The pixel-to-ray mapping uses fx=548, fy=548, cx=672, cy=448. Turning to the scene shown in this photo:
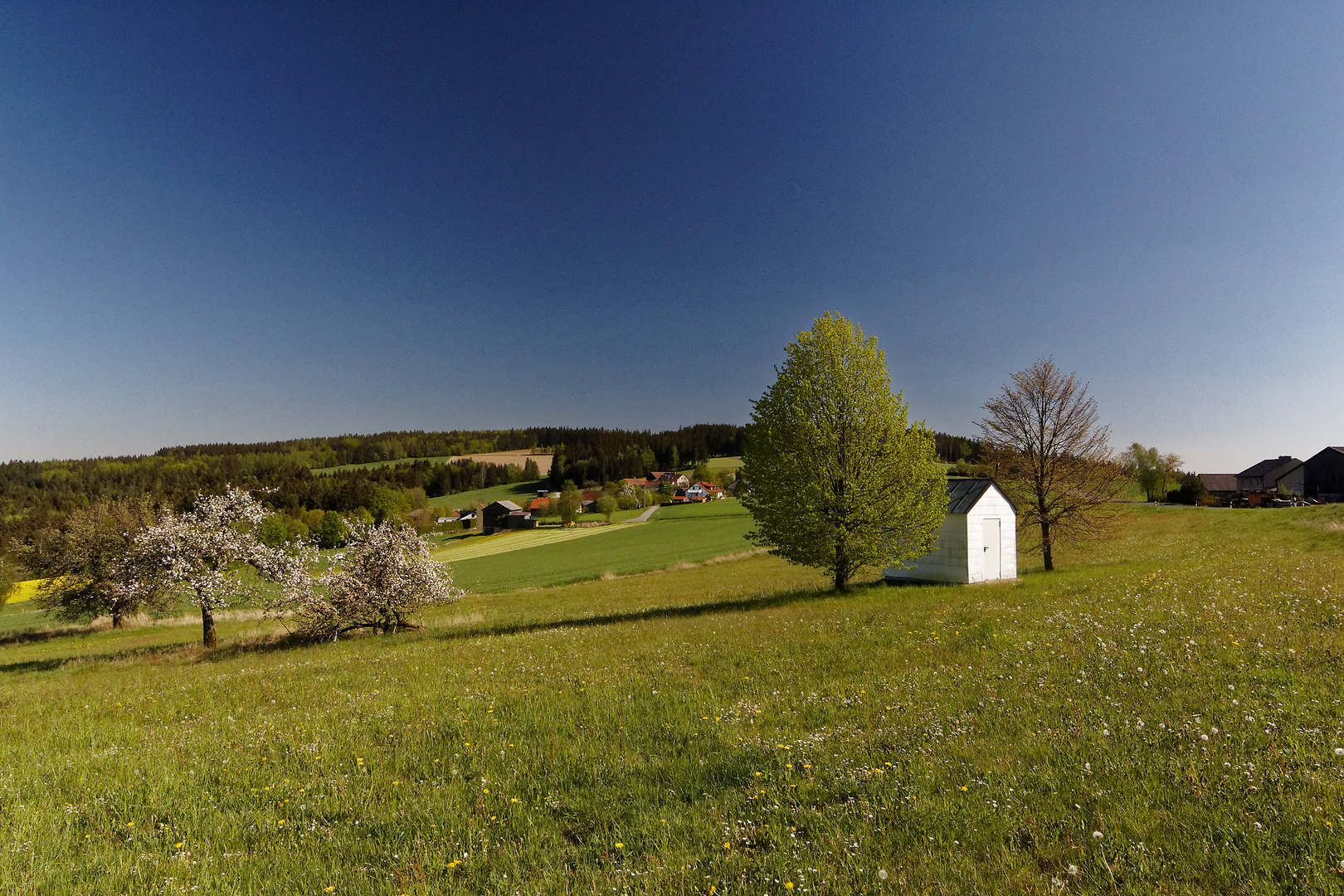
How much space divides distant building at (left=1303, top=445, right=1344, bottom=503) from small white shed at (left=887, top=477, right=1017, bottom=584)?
89.3 m

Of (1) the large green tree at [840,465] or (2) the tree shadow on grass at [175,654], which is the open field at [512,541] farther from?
(1) the large green tree at [840,465]

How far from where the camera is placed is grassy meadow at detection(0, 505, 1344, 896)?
4.83 meters

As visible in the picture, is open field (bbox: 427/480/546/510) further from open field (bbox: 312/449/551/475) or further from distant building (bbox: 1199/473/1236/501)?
distant building (bbox: 1199/473/1236/501)

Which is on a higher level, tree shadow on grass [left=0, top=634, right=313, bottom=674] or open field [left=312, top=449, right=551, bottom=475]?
open field [left=312, top=449, right=551, bottom=475]

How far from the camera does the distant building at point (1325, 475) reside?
79.6 metres

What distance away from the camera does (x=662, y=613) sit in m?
24.4

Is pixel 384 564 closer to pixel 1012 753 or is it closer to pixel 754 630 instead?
pixel 754 630

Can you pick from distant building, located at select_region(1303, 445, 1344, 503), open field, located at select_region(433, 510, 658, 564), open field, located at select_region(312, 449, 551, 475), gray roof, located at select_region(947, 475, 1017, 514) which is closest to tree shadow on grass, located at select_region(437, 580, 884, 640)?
gray roof, located at select_region(947, 475, 1017, 514)

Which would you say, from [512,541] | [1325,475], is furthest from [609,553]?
[1325,475]

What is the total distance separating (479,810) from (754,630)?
1134 centimetres

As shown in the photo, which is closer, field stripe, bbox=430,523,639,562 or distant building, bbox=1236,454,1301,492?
field stripe, bbox=430,523,639,562

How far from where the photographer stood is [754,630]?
16516 mm

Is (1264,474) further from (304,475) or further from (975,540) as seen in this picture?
(304,475)

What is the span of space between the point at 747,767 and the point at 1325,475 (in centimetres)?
12382
